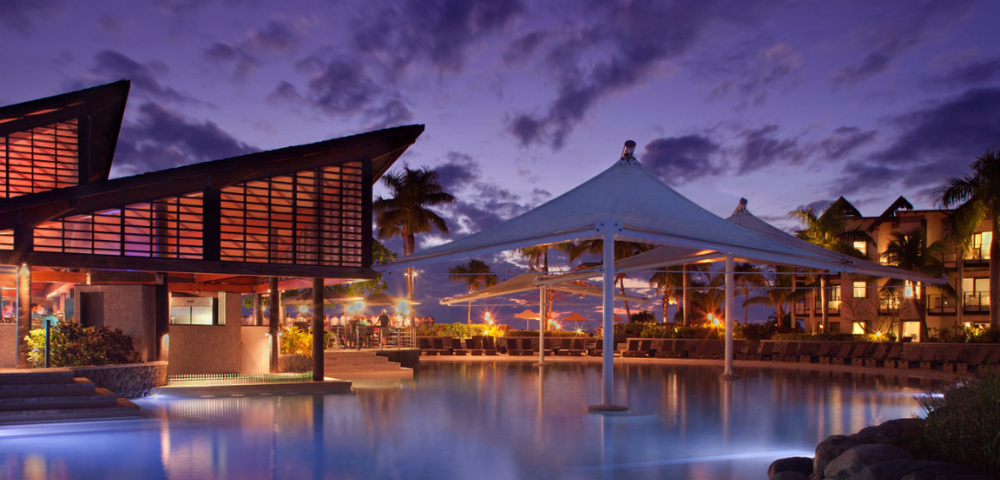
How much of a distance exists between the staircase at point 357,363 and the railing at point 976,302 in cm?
3494

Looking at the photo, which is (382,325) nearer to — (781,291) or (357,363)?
(357,363)

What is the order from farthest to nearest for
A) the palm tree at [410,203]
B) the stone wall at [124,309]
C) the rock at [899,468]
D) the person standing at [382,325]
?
the palm tree at [410,203], the person standing at [382,325], the stone wall at [124,309], the rock at [899,468]

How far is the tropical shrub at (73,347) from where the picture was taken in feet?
49.2

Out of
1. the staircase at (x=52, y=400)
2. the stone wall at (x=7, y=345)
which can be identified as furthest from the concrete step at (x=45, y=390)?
the stone wall at (x=7, y=345)

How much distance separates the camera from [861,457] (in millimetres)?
6281

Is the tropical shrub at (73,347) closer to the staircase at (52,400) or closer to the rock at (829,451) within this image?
the staircase at (52,400)

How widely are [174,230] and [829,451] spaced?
13579 millimetres

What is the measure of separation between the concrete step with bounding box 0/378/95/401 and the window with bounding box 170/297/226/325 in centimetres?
721

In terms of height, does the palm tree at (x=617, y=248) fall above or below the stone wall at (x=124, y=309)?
above

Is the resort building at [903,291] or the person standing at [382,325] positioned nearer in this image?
the person standing at [382,325]

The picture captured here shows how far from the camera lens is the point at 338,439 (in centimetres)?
1009

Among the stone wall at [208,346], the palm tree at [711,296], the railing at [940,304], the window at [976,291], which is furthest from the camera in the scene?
the palm tree at [711,296]

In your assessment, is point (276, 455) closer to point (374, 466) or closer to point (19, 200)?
point (374, 466)

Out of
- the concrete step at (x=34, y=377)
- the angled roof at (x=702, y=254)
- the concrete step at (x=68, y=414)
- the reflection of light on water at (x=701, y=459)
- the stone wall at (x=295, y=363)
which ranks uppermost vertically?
the angled roof at (x=702, y=254)
